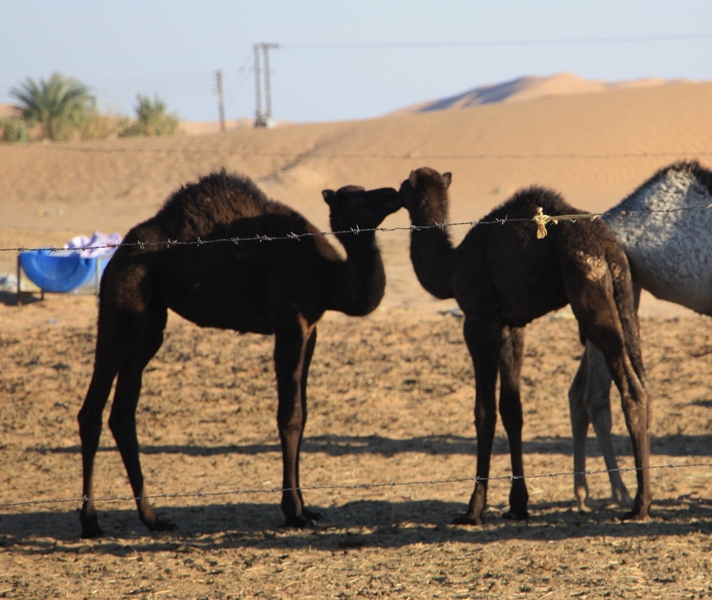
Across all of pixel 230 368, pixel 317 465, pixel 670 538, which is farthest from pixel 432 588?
pixel 230 368

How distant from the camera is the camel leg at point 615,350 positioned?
5.33 metres

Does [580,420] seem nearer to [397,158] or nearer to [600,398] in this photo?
[600,398]

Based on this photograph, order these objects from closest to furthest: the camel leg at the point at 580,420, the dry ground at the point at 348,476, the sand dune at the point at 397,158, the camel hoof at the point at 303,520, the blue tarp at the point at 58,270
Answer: the dry ground at the point at 348,476 < the camel hoof at the point at 303,520 < the camel leg at the point at 580,420 < the blue tarp at the point at 58,270 < the sand dune at the point at 397,158

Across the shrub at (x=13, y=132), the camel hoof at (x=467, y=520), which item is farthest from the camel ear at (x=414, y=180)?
the shrub at (x=13, y=132)

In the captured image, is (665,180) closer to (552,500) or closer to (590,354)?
(590,354)

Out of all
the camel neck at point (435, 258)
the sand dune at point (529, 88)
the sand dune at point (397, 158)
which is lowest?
the camel neck at point (435, 258)

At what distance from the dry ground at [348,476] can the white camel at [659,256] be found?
Result: 0.48 m

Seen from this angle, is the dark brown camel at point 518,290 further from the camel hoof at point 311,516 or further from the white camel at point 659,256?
the camel hoof at point 311,516

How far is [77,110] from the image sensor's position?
149 feet

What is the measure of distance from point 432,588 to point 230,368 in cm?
603

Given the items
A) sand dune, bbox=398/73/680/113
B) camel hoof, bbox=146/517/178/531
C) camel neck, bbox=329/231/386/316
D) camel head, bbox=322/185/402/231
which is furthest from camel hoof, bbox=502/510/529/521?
sand dune, bbox=398/73/680/113

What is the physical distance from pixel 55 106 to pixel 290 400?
43.0 meters

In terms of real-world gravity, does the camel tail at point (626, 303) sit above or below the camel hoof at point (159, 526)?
above

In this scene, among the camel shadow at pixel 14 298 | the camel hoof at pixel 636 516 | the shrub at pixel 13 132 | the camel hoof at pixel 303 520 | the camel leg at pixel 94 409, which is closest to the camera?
the camel hoof at pixel 636 516
